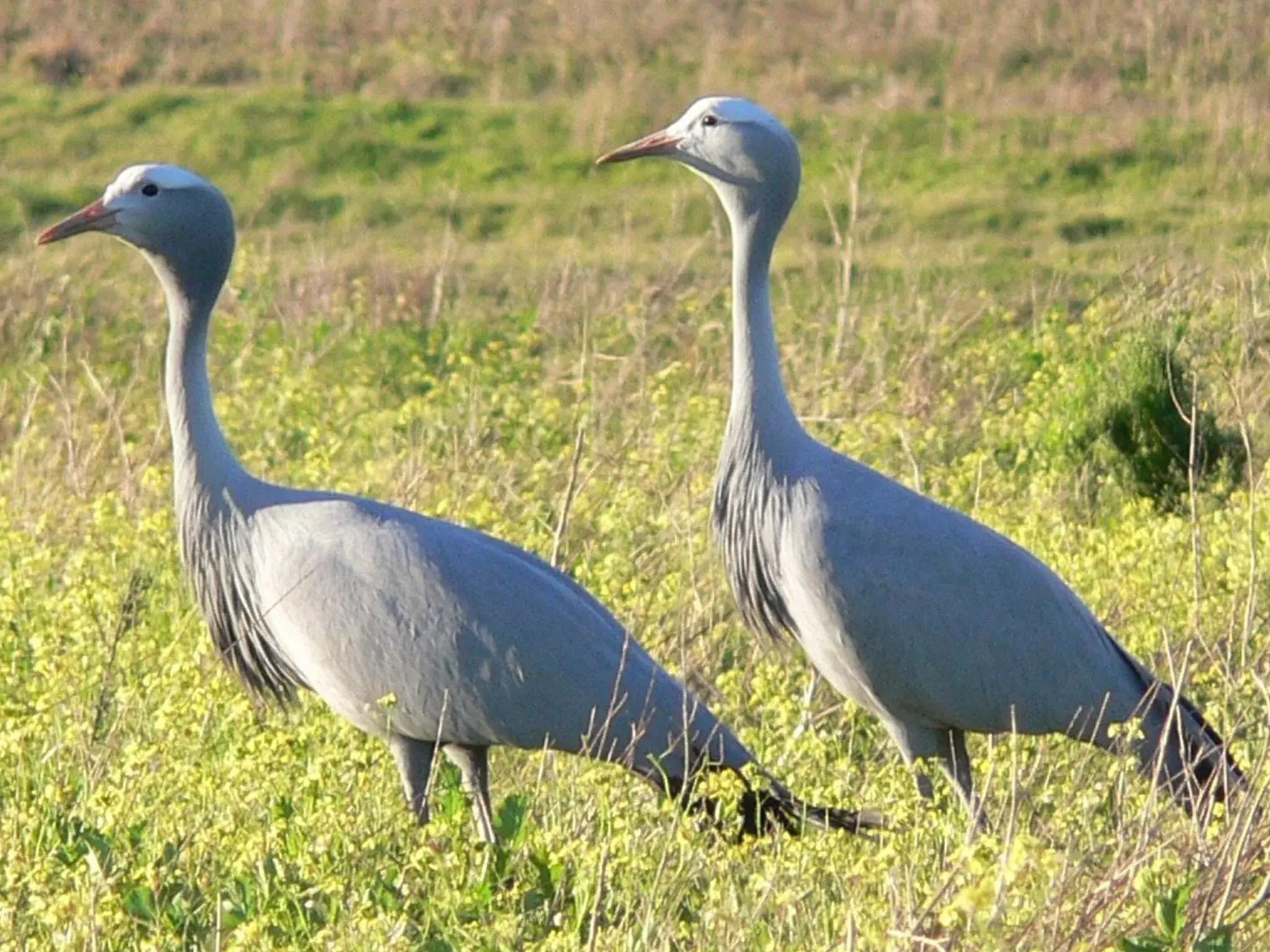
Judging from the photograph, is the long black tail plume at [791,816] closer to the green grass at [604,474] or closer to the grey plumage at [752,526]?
the green grass at [604,474]

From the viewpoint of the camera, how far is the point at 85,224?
5.54m

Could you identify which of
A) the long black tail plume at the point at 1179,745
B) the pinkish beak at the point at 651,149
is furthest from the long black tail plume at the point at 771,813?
the pinkish beak at the point at 651,149

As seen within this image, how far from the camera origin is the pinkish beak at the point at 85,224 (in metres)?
5.53

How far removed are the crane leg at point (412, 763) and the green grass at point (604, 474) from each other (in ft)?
0.36

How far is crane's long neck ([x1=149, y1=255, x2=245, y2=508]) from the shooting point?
5.41 meters

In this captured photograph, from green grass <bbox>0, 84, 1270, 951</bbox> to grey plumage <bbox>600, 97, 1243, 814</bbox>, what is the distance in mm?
159

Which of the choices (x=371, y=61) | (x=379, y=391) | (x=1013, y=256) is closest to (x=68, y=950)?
(x=379, y=391)

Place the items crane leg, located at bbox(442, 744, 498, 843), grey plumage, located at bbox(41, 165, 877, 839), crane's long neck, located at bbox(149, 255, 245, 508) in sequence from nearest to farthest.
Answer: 1. grey plumage, located at bbox(41, 165, 877, 839)
2. crane leg, located at bbox(442, 744, 498, 843)
3. crane's long neck, located at bbox(149, 255, 245, 508)

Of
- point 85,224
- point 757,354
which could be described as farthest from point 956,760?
point 85,224

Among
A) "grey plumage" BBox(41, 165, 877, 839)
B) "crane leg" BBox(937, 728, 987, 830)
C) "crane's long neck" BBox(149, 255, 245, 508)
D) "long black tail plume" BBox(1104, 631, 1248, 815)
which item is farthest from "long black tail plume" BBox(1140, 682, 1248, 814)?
"crane's long neck" BBox(149, 255, 245, 508)

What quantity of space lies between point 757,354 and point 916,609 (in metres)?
0.70

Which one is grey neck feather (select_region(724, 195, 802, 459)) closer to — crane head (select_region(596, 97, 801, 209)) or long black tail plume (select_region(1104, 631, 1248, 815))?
crane head (select_region(596, 97, 801, 209))

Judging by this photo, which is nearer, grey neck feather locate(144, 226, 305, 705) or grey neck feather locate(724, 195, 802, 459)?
grey neck feather locate(144, 226, 305, 705)

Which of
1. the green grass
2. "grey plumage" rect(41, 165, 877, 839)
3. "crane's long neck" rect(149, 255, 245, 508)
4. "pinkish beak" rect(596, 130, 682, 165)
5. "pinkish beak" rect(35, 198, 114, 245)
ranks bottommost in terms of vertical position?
the green grass
